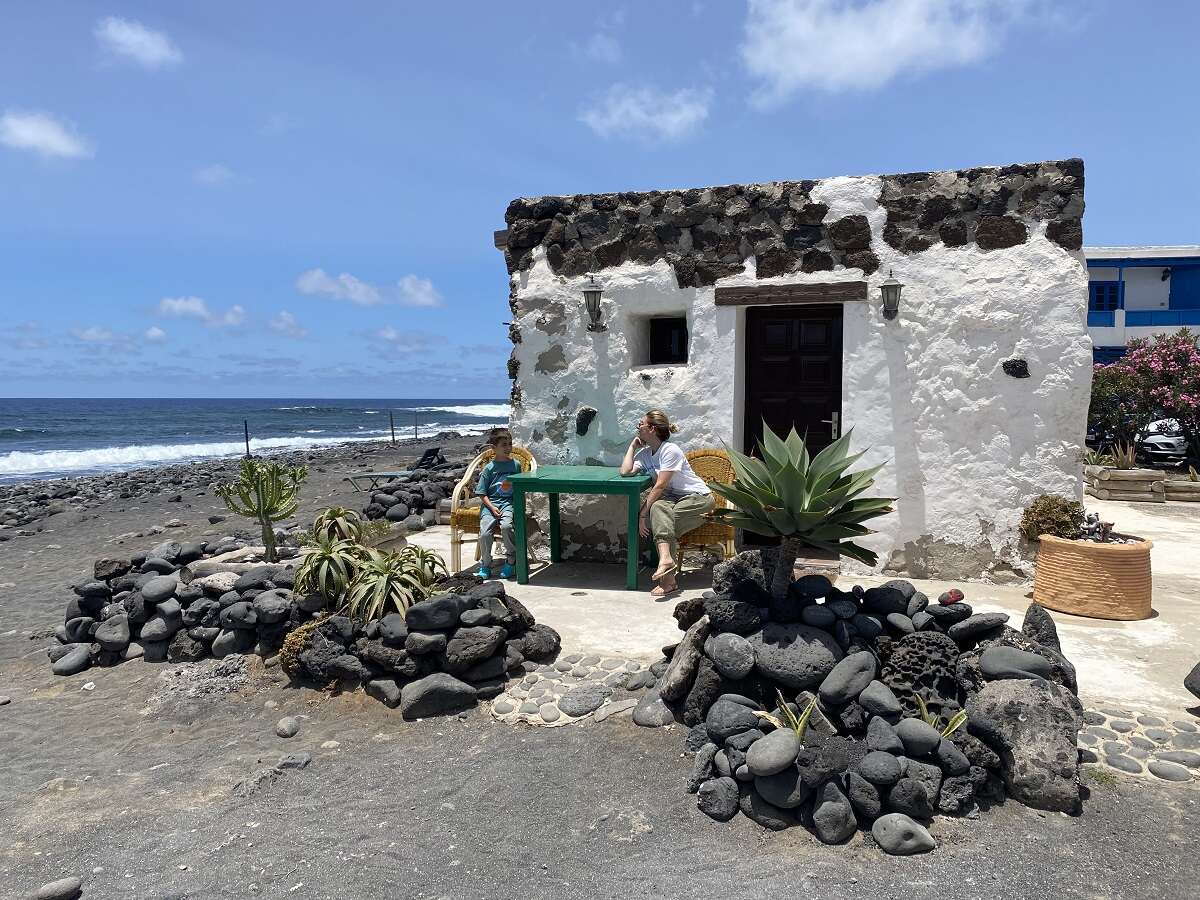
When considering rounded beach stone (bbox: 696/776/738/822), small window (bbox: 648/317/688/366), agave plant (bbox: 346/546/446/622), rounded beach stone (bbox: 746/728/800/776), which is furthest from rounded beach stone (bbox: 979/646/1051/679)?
small window (bbox: 648/317/688/366)

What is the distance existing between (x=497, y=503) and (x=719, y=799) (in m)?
3.54

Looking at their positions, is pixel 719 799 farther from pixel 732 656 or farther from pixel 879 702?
pixel 879 702

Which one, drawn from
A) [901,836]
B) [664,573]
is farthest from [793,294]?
[901,836]

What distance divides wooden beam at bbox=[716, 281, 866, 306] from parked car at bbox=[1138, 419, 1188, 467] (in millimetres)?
10975

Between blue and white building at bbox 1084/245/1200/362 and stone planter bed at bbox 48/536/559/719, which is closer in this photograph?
stone planter bed at bbox 48/536/559/719

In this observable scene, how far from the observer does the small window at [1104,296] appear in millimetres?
23047

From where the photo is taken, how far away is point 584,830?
9.62 ft

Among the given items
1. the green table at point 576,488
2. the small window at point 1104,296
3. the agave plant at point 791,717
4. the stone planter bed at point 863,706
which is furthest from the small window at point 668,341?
the small window at point 1104,296

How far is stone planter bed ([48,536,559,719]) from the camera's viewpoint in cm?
412

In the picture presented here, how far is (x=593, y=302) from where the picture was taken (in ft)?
20.4

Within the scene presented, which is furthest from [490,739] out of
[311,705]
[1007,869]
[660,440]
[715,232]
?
[715,232]

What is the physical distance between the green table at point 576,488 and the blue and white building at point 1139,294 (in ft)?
71.6

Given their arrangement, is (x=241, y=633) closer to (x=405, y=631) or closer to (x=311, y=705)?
(x=311, y=705)

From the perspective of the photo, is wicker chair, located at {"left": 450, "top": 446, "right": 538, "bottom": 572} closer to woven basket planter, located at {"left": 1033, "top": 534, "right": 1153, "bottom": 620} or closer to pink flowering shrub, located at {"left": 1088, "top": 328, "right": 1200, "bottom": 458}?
woven basket planter, located at {"left": 1033, "top": 534, "right": 1153, "bottom": 620}
